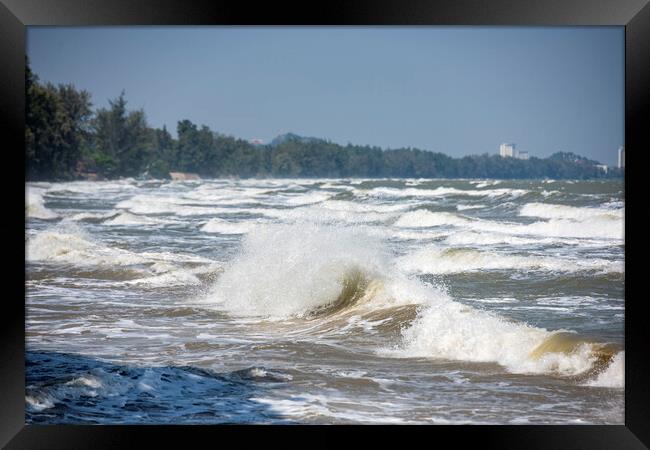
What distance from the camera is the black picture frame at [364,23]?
11.6ft

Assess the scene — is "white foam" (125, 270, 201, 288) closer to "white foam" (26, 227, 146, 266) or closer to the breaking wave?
the breaking wave

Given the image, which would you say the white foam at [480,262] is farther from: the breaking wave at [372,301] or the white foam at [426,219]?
the white foam at [426,219]

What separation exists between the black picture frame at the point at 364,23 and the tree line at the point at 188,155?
9.66ft

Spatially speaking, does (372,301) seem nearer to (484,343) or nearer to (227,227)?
(484,343)

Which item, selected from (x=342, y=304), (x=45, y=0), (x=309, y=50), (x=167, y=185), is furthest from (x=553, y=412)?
(x=167, y=185)

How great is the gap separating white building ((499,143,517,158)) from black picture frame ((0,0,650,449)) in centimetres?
448

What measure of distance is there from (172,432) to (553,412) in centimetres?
173

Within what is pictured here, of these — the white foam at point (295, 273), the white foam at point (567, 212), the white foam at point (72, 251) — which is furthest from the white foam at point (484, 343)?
the white foam at point (72, 251)

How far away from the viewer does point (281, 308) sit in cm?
630

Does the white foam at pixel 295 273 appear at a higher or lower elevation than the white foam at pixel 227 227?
lower

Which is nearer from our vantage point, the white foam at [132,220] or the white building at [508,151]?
the white building at [508,151]

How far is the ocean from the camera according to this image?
395 centimetres

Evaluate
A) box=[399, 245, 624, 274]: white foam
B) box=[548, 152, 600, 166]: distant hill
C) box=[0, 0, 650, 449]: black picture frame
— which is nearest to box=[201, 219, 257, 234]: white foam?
box=[399, 245, 624, 274]: white foam

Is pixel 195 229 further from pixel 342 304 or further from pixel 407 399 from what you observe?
pixel 407 399
